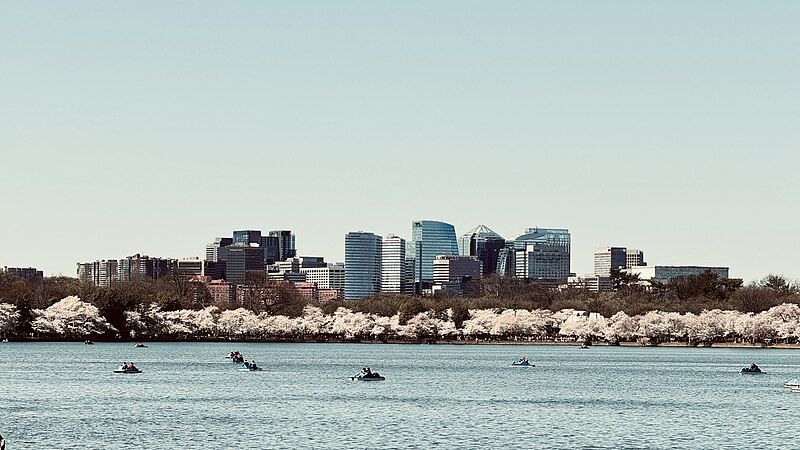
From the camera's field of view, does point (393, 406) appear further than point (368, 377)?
No

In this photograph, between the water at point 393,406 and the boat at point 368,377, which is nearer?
the water at point 393,406

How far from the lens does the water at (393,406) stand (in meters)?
77.9

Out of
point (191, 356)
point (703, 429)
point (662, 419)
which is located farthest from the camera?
point (191, 356)

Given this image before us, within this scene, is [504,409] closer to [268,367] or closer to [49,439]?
[49,439]

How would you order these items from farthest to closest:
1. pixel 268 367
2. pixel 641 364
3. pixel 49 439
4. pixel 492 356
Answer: pixel 492 356 → pixel 641 364 → pixel 268 367 → pixel 49 439

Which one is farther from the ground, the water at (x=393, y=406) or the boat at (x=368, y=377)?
the boat at (x=368, y=377)

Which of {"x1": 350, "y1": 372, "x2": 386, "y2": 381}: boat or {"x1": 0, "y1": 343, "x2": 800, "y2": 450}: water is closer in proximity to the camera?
{"x1": 0, "y1": 343, "x2": 800, "y2": 450}: water

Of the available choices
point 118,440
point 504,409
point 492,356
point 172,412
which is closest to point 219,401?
point 172,412

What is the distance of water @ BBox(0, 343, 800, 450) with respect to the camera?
3066 inches

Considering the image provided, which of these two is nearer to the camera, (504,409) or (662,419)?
(662,419)

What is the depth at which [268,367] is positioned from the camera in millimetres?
155875

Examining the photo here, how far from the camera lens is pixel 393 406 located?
9881 centimetres

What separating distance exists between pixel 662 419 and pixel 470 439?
18.3 metres

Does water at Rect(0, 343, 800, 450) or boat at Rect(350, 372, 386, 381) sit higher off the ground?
boat at Rect(350, 372, 386, 381)
